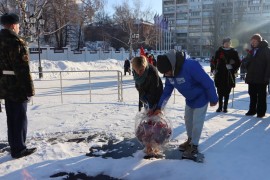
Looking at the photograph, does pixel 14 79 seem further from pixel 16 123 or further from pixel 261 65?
pixel 261 65

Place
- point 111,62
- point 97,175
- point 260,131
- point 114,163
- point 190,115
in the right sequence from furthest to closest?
point 111,62
point 260,131
point 190,115
point 114,163
point 97,175

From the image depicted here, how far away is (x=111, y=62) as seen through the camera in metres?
37.0

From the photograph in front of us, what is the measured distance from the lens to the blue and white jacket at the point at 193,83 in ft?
12.8

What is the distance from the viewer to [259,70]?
6.29m

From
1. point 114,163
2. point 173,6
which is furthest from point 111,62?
point 173,6

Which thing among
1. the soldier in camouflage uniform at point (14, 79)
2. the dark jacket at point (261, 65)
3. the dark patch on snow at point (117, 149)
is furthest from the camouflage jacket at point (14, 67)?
the dark jacket at point (261, 65)

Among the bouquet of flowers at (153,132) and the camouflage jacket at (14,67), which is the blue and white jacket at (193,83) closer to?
the bouquet of flowers at (153,132)

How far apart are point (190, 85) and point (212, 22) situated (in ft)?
194

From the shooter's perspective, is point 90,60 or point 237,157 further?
point 90,60

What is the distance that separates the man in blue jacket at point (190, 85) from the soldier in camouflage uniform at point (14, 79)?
1.67 metres

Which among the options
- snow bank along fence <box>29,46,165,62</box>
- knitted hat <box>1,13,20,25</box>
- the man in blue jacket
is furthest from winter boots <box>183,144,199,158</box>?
snow bank along fence <box>29,46,165,62</box>

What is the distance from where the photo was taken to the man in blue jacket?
12.5ft

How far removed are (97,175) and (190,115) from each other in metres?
1.48

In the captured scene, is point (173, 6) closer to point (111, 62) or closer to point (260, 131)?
point (111, 62)
